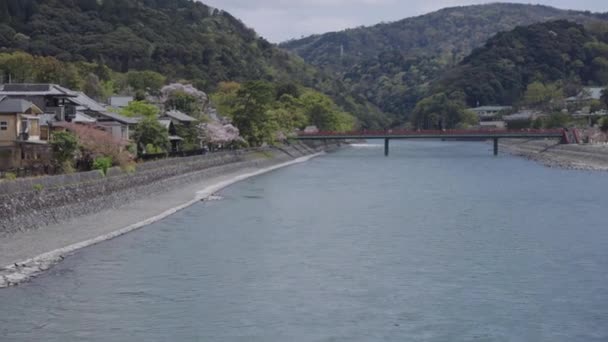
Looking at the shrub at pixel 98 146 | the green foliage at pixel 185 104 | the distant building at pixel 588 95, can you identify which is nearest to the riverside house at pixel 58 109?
the shrub at pixel 98 146

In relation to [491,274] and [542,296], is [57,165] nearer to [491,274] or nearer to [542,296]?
[491,274]

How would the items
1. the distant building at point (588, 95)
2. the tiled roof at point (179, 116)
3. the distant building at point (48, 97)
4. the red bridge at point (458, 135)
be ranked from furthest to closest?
the distant building at point (588, 95)
the red bridge at point (458, 135)
the tiled roof at point (179, 116)
the distant building at point (48, 97)

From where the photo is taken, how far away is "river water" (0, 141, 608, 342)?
17766 mm

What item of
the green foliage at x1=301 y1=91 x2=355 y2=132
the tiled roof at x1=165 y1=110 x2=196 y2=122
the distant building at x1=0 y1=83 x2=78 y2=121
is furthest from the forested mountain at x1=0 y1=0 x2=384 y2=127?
the distant building at x1=0 y1=83 x2=78 y2=121

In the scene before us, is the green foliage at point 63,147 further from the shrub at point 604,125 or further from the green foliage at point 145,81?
the shrub at point 604,125

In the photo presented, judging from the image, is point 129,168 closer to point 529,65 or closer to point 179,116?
point 179,116

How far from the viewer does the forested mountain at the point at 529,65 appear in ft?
578

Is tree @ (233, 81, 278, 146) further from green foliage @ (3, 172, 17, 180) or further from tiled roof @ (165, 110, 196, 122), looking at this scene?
green foliage @ (3, 172, 17, 180)

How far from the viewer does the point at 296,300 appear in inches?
791

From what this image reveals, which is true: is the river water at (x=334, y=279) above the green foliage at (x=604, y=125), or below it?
below

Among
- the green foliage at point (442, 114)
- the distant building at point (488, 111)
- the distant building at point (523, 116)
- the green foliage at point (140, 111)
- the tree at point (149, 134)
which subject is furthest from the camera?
the distant building at point (488, 111)

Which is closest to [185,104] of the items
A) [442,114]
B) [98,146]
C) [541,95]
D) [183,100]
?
[183,100]

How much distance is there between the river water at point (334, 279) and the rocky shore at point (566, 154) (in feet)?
111

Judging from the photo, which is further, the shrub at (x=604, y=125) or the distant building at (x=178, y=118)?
the shrub at (x=604, y=125)
